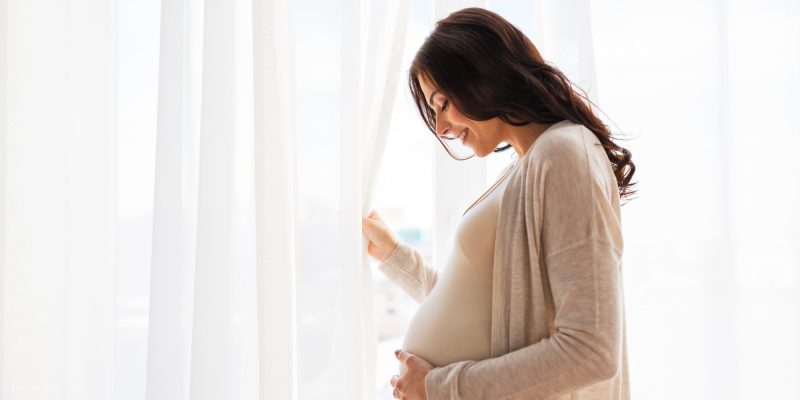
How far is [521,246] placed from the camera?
73 centimetres

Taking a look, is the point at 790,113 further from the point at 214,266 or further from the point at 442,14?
the point at 214,266

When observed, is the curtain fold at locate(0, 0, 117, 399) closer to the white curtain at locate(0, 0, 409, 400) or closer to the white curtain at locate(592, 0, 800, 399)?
the white curtain at locate(0, 0, 409, 400)

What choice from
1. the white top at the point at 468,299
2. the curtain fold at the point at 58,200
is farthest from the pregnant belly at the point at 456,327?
the curtain fold at the point at 58,200

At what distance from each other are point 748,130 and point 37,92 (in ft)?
4.17

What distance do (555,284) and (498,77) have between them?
284 mm

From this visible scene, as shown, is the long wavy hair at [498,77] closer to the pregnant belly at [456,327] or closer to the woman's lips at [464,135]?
the woman's lips at [464,135]

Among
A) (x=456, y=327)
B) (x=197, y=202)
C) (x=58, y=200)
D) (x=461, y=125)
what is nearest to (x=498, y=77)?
(x=461, y=125)

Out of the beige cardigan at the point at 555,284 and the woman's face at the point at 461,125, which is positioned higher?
the woman's face at the point at 461,125

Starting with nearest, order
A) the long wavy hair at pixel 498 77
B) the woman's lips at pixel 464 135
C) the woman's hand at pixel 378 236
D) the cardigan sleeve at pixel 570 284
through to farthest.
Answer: the cardigan sleeve at pixel 570 284 < the long wavy hair at pixel 498 77 < the woman's lips at pixel 464 135 < the woman's hand at pixel 378 236

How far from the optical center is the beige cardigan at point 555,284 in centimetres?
67

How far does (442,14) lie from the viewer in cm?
103

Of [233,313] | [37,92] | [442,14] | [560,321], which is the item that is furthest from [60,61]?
[560,321]

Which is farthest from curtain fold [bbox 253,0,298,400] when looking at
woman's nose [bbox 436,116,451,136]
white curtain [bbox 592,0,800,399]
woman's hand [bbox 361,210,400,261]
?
white curtain [bbox 592,0,800,399]

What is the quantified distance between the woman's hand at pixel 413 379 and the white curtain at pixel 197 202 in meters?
0.12
